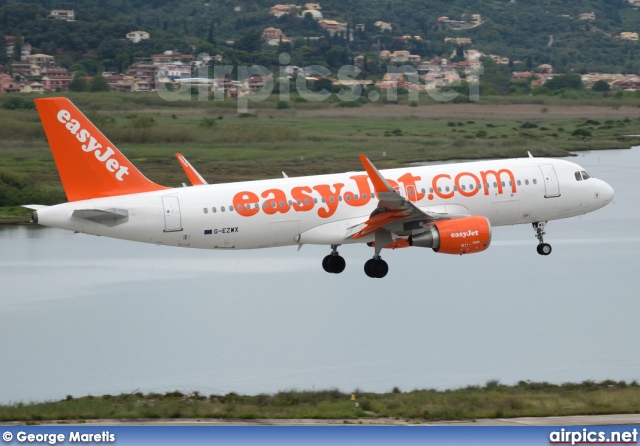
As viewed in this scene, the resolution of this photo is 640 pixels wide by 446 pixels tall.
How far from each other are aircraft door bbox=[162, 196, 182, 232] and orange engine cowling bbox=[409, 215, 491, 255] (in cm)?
964

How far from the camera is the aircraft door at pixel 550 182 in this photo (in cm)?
4866

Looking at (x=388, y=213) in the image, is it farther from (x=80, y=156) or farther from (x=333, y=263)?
(x=80, y=156)

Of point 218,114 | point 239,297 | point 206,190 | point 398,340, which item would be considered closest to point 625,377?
point 398,340

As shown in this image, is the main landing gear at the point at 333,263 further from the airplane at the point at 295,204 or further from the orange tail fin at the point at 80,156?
the orange tail fin at the point at 80,156

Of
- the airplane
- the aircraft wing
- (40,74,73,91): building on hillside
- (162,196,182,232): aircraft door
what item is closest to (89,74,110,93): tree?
(40,74,73,91): building on hillside

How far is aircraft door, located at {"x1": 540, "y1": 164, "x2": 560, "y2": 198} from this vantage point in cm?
4866

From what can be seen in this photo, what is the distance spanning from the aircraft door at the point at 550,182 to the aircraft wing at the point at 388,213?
498cm

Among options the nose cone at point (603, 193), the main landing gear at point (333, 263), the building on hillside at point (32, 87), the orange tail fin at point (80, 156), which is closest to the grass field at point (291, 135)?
the building on hillside at point (32, 87)

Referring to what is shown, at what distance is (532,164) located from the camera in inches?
1916

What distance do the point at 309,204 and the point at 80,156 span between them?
922 centimetres

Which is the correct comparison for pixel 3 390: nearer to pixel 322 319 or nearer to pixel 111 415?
pixel 111 415

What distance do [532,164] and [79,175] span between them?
63.2 feet

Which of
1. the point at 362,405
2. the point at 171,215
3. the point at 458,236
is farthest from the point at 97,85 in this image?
the point at 362,405

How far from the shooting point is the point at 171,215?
4356cm
